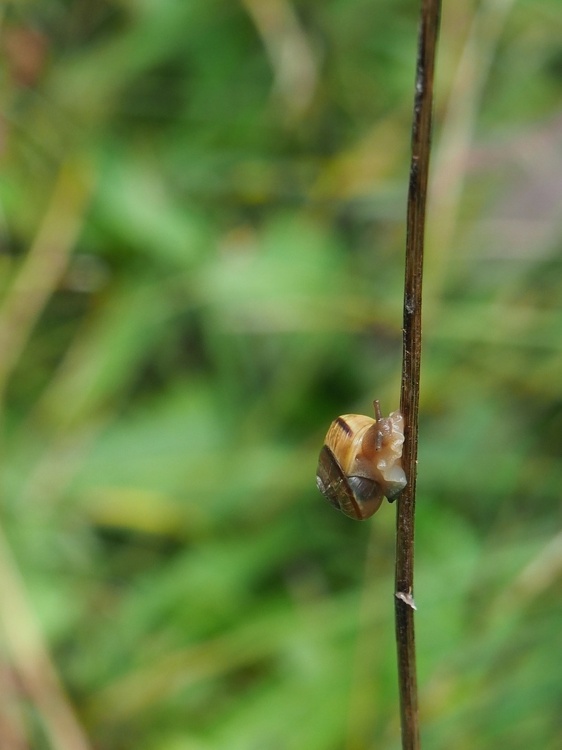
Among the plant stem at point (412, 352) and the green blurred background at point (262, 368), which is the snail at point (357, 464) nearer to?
the plant stem at point (412, 352)

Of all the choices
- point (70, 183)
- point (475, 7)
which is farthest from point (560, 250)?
point (70, 183)

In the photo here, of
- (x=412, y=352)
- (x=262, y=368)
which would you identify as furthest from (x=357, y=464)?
(x=262, y=368)

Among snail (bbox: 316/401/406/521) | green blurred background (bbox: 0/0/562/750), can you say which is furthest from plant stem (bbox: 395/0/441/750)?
green blurred background (bbox: 0/0/562/750)

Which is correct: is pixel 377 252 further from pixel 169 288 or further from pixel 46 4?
pixel 46 4

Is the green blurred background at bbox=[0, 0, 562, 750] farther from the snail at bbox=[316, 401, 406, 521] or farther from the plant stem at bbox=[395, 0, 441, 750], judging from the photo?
the plant stem at bbox=[395, 0, 441, 750]

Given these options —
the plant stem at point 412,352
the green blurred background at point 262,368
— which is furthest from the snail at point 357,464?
the green blurred background at point 262,368

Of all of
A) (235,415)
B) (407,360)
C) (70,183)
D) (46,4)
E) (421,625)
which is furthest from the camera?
(46,4)
